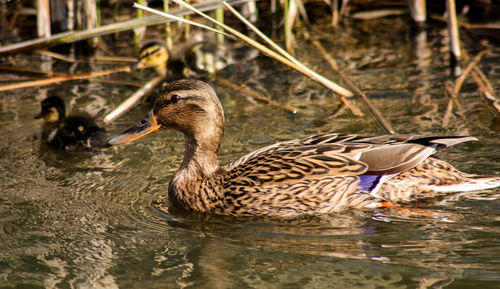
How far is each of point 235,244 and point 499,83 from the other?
11.1 feet

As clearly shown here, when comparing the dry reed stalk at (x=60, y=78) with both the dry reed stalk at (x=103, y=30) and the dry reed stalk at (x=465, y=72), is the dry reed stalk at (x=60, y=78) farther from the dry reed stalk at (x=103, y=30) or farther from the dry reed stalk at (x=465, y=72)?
the dry reed stalk at (x=465, y=72)

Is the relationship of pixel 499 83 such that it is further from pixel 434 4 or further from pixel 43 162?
pixel 43 162

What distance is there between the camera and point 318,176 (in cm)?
425

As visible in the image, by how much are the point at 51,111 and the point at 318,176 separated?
8.79 ft

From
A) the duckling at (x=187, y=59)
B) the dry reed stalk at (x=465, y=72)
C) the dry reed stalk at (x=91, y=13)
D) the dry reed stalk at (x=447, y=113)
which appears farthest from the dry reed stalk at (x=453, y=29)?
the dry reed stalk at (x=91, y=13)

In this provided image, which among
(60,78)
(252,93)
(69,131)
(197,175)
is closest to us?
(197,175)

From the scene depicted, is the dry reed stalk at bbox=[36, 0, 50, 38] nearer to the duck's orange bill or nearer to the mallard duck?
the mallard duck

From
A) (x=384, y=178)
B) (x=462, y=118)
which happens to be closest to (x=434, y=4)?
(x=462, y=118)

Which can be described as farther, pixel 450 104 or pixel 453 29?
pixel 453 29

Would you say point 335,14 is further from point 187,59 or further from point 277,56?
point 277,56

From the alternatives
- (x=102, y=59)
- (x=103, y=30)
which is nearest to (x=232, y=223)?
(x=103, y=30)

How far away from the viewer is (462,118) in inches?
215

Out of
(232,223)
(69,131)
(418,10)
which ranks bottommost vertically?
(232,223)

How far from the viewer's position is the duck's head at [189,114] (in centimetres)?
454
